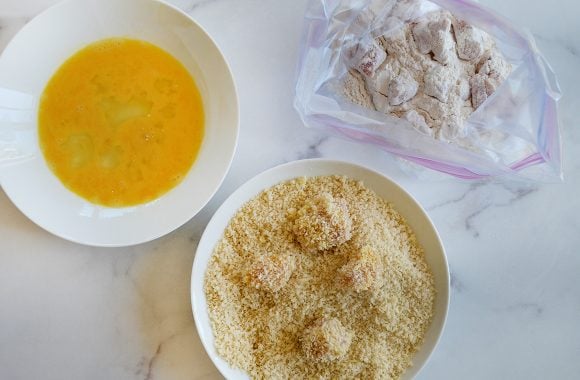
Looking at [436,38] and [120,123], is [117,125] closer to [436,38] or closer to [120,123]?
[120,123]

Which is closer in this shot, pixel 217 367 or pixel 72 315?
pixel 217 367

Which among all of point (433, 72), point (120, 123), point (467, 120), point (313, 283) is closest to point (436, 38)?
point (433, 72)

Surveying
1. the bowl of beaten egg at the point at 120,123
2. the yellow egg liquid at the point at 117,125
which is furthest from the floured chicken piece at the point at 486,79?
the yellow egg liquid at the point at 117,125

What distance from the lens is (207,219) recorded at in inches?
55.0

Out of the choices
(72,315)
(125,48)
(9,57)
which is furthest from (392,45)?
(72,315)

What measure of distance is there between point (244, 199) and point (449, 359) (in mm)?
708

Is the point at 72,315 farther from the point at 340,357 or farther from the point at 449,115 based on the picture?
the point at 449,115

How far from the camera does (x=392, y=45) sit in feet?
4.20

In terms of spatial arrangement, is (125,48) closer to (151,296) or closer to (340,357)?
(151,296)

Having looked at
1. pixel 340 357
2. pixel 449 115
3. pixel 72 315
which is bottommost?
pixel 72 315

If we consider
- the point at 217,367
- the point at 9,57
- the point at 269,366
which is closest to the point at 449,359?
the point at 269,366

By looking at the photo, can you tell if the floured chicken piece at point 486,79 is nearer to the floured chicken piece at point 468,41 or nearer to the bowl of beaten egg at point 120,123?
the floured chicken piece at point 468,41

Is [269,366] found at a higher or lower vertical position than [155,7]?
lower

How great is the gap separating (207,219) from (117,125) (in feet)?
1.08
